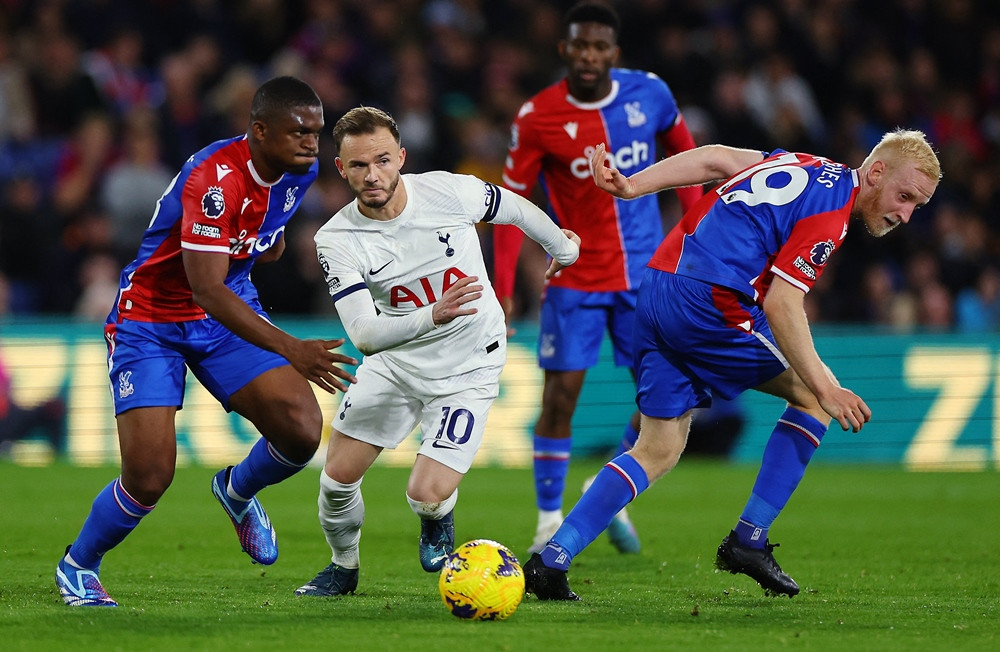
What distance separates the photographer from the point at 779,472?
5.83 meters

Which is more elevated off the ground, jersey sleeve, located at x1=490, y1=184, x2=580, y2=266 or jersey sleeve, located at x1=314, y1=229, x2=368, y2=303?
jersey sleeve, located at x1=490, y1=184, x2=580, y2=266

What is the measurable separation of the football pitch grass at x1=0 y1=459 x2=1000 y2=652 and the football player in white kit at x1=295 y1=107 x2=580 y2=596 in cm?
39

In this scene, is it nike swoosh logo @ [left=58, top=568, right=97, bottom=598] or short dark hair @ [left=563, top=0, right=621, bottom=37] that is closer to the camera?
nike swoosh logo @ [left=58, top=568, right=97, bottom=598]

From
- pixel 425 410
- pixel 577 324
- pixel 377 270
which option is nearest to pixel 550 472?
pixel 577 324

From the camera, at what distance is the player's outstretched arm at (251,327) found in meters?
5.24

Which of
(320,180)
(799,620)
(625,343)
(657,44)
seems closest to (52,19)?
(320,180)

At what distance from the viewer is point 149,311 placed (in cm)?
591

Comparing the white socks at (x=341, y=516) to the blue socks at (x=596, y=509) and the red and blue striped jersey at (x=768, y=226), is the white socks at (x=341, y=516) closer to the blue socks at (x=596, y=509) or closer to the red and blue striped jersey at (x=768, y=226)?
the blue socks at (x=596, y=509)

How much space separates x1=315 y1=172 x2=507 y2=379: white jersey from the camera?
230 inches

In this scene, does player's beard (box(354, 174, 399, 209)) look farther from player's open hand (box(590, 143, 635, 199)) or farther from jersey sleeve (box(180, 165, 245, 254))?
player's open hand (box(590, 143, 635, 199))

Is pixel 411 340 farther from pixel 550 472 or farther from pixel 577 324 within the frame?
pixel 550 472

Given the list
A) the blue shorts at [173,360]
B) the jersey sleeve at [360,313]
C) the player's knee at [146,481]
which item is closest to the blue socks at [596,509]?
the jersey sleeve at [360,313]

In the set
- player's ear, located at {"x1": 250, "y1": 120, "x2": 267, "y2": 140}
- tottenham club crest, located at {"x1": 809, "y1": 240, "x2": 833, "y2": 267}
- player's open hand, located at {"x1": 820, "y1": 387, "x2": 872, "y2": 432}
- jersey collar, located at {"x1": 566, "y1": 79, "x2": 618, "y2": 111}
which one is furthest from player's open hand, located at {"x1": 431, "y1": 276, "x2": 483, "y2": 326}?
jersey collar, located at {"x1": 566, "y1": 79, "x2": 618, "y2": 111}

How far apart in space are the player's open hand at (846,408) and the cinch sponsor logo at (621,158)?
2704mm
